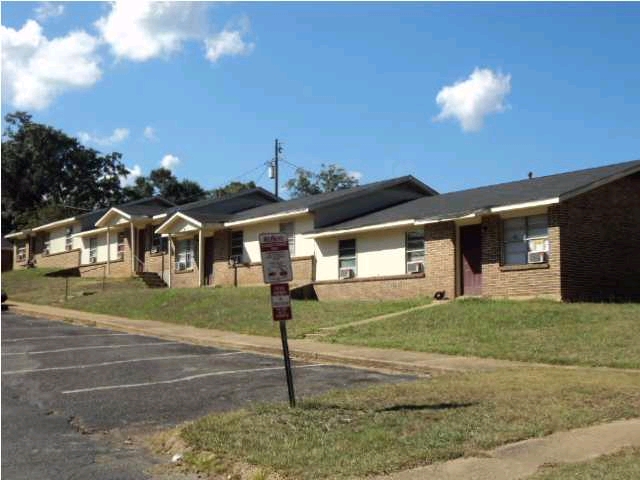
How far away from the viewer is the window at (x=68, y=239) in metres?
46.8

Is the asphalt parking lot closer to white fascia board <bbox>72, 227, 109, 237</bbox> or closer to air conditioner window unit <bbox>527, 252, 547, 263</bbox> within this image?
air conditioner window unit <bbox>527, 252, 547, 263</bbox>

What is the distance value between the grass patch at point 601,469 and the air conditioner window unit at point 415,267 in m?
17.6

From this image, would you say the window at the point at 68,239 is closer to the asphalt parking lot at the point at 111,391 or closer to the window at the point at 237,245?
the window at the point at 237,245

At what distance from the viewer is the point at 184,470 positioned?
23.6 feet

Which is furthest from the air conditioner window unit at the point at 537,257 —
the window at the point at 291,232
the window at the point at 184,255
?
the window at the point at 184,255

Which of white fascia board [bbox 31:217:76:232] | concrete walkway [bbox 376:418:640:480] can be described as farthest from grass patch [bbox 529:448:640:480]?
white fascia board [bbox 31:217:76:232]

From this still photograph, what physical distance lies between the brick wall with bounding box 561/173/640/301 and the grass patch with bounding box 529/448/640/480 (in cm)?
1408

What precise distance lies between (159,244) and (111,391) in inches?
1114

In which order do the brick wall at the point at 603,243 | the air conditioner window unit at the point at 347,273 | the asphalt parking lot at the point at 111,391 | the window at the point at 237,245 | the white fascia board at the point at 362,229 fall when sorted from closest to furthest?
1. the asphalt parking lot at the point at 111,391
2. the brick wall at the point at 603,243
3. the white fascia board at the point at 362,229
4. the air conditioner window unit at the point at 347,273
5. the window at the point at 237,245

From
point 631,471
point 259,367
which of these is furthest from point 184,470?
point 259,367

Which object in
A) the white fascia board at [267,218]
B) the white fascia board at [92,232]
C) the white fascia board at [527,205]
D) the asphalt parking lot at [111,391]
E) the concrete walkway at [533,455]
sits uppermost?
the white fascia board at [92,232]

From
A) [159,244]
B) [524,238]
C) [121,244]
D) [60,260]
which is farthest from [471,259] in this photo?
[60,260]

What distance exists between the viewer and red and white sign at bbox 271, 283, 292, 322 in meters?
9.10

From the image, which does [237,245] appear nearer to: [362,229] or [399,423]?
[362,229]
